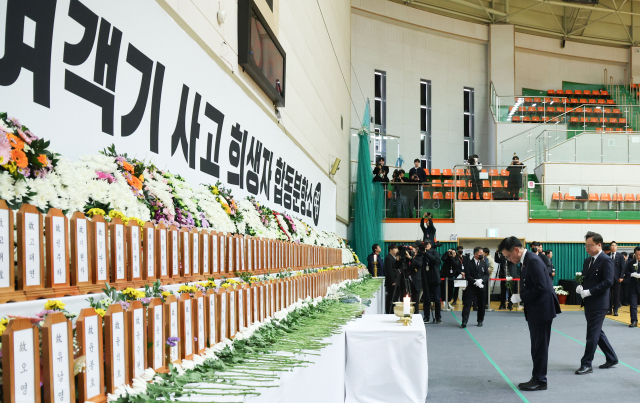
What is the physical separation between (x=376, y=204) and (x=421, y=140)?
6.10 metres

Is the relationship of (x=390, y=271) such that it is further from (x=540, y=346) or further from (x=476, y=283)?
(x=540, y=346)

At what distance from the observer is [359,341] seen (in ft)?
13.4

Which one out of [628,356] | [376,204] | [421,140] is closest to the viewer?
[628,356]

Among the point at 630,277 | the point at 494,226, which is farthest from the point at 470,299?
the point at 494,226

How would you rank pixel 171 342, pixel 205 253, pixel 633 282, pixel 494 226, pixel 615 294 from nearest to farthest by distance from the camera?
pixel 171 342 < pixel 205 253 < pixel 633 282 < pixel 615 294 < pixel 494 226

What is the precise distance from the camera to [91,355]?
1.29 meters

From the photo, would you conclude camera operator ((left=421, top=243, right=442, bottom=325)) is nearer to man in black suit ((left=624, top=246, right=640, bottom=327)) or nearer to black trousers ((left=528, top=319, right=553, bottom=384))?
man in black suit ((left=624, top=246, right=640, bottom=327))

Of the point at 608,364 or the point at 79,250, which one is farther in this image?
the point at 608,364

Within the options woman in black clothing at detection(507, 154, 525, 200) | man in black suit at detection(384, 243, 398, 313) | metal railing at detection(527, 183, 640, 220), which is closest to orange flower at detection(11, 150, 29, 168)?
man in black suit at detection(384, 243, 398, 313)

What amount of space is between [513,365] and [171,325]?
5.27 m

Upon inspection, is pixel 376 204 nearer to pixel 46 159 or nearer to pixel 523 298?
pixel 523 298

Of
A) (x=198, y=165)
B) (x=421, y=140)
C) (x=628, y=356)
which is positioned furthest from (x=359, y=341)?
(x=421, y=140)

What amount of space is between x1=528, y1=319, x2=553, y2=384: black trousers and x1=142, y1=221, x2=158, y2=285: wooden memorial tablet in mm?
3781

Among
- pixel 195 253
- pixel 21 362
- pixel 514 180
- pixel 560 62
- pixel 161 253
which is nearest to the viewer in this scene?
pixel 21 362
